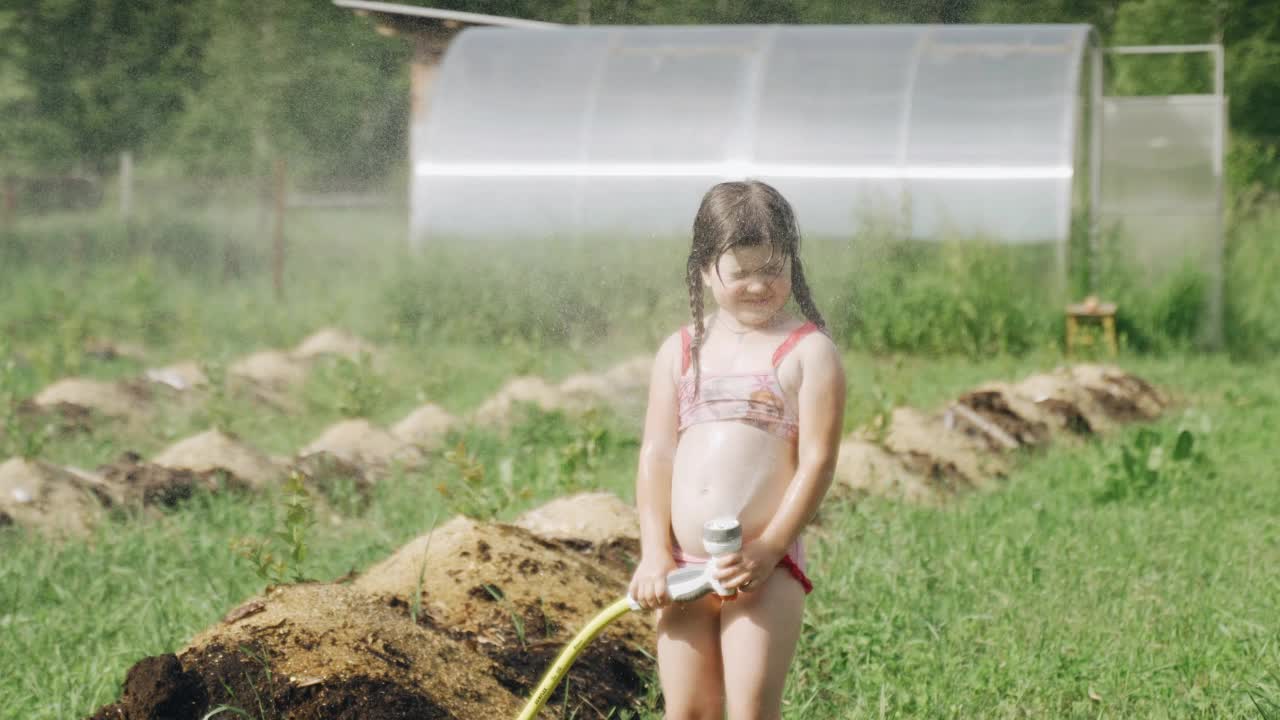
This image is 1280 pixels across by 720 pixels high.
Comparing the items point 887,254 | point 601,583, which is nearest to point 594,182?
point 887,254

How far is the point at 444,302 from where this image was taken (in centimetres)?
980

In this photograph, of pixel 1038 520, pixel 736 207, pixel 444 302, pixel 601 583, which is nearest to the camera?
pixel 736 207

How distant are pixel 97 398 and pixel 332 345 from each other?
2798 millimetres

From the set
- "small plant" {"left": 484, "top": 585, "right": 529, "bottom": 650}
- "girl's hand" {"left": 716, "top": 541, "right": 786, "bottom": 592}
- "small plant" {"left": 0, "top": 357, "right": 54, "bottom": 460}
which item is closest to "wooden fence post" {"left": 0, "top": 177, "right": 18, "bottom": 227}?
"small plant" {"left": 0, "top": 357, "right": 54, "bottom": 460}

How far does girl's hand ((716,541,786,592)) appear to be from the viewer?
1.93m

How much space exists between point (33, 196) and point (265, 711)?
47.1ft

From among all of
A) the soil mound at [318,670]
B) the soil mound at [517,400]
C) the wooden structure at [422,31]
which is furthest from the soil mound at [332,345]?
the soil mound at [318,670]

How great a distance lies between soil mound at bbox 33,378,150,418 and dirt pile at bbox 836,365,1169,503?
335cm

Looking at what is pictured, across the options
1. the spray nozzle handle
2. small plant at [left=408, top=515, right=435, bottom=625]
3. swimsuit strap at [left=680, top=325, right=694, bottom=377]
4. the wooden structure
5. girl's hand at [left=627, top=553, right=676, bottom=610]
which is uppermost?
the wooden structure

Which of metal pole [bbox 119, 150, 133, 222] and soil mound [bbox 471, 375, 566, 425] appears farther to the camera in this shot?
metal pole [bbox 119, 150, 133, 222]

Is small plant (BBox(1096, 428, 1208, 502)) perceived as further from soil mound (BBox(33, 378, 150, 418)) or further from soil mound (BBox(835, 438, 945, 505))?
soil mound (BBox(33, 378, 150, 418))

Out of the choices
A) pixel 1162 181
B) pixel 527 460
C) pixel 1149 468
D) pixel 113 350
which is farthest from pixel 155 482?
pixel 1162 181

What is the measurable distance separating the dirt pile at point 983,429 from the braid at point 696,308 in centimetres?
276

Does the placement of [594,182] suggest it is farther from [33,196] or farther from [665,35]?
[33,196]
